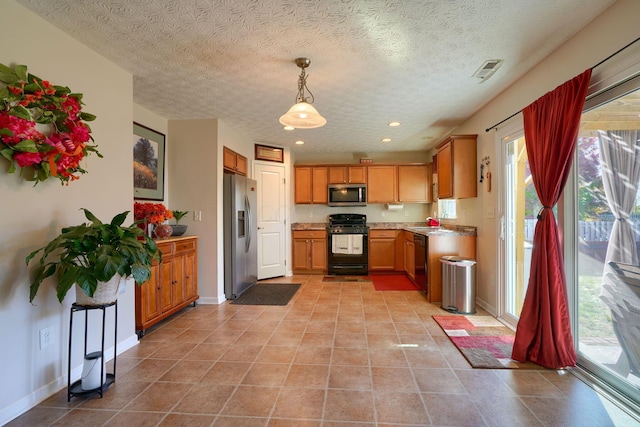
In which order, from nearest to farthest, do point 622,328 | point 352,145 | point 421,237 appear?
point 622,328
point 421,237
point 352,145

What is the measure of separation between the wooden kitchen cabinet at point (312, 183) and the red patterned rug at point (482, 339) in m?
3.29

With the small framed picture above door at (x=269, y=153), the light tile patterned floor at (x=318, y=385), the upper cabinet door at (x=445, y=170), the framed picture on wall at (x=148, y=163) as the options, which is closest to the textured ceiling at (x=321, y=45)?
the framed picture on wall at (x=148, y=163)

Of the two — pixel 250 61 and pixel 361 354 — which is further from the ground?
pixel 250 61

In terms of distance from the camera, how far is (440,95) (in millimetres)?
3148

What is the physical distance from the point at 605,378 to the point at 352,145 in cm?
441

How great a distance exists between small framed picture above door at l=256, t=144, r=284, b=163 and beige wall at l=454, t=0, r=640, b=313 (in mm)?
3025

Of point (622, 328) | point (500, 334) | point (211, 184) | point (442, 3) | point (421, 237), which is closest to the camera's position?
point (442, 3)

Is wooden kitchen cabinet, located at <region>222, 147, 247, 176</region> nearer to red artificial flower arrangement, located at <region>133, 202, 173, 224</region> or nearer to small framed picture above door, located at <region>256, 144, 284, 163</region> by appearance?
small framed picture above door, located at <region>256, 144, 284, 163</region>

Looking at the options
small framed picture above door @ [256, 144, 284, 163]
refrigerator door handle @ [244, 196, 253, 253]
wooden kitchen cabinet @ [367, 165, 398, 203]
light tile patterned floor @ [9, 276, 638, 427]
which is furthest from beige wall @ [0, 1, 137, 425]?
wooden kitchen cabinet @ [367, 165, 398, 203]

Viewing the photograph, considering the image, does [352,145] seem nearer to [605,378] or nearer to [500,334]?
[500,334]

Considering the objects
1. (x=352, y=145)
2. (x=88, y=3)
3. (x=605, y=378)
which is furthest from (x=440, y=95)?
(x=88, y=3)

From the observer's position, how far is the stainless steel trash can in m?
3.39

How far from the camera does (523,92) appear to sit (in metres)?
2.69

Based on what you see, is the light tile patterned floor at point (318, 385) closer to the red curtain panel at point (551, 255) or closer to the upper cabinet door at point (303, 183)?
the red curtain panel at point (551, 255)
